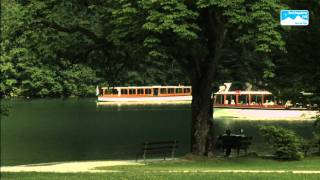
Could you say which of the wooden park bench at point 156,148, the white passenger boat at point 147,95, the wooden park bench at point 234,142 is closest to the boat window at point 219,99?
the white passenger boat at point 147,95

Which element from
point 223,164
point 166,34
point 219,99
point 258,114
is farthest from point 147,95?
point 166,34

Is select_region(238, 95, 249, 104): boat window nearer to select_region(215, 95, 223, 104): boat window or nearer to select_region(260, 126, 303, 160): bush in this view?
select_region(215, 95, 223, 104): boat window

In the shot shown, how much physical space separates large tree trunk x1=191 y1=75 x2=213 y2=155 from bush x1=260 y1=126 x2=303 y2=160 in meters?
2.82

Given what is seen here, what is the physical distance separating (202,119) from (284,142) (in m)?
3.81

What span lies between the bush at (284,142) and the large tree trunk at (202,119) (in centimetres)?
282

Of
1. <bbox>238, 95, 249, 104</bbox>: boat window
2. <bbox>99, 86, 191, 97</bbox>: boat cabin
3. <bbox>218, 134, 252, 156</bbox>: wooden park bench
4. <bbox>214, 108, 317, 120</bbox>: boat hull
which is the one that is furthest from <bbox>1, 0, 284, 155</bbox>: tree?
<bbox>99, 86, 191, 97</bbox>: boat cabin

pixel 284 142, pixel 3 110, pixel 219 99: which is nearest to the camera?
pixel 3 110

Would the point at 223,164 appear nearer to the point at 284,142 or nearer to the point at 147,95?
the point at 284,142

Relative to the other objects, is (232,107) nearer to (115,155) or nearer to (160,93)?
(115,155)

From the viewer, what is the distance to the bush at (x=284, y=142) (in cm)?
2334

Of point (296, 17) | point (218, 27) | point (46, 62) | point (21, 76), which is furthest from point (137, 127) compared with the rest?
point (21, 76)

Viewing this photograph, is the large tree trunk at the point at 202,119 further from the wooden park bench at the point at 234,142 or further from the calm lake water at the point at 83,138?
the calm lake water at the point at 83,138

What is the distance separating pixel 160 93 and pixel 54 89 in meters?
20.9

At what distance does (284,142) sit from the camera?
2356 cm
